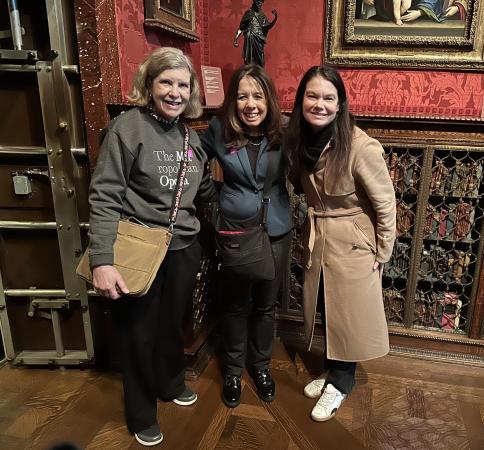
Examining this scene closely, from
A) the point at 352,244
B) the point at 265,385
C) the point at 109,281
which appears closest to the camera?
the point at 109,281

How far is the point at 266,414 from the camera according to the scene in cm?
185

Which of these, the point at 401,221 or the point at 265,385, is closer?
the point at 265,385

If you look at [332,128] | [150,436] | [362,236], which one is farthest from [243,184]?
[150,436]

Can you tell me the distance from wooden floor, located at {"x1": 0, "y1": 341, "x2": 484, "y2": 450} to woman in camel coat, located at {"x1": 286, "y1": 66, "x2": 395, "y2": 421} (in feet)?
0.42

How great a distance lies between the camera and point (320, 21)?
246 cm

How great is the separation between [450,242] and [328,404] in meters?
1.08

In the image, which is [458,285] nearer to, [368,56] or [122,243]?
[368,56]

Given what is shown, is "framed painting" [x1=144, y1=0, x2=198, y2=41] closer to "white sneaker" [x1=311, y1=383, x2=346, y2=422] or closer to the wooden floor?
the wooden floor

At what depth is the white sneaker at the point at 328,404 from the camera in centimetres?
181

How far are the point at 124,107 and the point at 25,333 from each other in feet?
4.13

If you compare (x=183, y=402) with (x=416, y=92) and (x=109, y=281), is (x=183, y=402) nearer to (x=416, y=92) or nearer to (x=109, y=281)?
(x=109, y=281)

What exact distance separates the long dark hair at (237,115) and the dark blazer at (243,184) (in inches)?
1.2

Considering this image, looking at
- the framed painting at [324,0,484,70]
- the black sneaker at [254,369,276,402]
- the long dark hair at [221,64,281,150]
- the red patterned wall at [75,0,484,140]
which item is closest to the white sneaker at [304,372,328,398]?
the black sneaker at [254,369,276,402]

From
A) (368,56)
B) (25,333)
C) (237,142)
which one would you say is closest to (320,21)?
(368,56)
